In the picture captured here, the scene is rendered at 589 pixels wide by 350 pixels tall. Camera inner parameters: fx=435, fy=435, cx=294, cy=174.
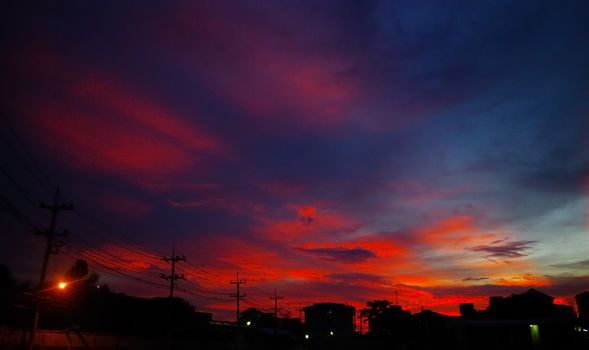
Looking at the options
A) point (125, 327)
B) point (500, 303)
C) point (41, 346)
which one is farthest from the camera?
point (500, 303)

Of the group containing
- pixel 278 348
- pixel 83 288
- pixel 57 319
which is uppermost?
pixel 83 288

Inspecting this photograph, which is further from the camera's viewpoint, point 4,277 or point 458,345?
point 4,277

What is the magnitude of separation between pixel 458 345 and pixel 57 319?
47.2 m

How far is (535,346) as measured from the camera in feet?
164

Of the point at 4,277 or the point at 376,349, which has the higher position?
the point at 4,277

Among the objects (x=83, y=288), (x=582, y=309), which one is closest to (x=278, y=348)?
(x=83, y=288)

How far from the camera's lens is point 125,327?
59188 mm

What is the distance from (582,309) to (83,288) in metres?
75.0

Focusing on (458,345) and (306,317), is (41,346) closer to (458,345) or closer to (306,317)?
(458,345)

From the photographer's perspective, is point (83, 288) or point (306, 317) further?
point (306, 317)

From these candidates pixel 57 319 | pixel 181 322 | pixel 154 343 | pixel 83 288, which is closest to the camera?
pixel 57 319

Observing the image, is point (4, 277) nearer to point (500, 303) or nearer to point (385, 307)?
point (385, 307)

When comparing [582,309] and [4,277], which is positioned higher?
[4,277]

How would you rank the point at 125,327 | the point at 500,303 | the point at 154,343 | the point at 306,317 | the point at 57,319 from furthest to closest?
the point at 306,317
the point at 500,303
the point at 125,327
the point at 154,343
the point at 57,319
